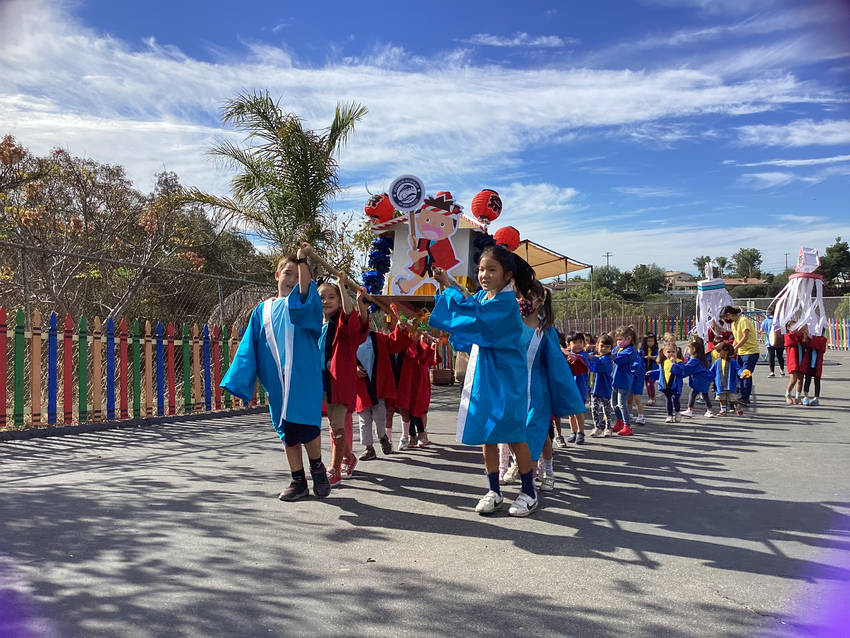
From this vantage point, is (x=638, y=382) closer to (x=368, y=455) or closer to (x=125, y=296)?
(x=368, y=455)

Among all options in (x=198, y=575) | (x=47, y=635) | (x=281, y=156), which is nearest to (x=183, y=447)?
(x=198, y=575)

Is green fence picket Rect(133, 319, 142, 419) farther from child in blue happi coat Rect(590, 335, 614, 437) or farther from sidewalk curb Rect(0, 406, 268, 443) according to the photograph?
child in blue happi coat Rect(590, 335, 614, 437)

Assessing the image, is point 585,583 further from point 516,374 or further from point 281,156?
point 281,156

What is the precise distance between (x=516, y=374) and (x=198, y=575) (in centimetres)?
221

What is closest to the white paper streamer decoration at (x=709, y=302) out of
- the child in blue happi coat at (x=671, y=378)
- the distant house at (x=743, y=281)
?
the child in blue happi coat at (x=671, y=378)

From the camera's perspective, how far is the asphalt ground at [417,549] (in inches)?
113

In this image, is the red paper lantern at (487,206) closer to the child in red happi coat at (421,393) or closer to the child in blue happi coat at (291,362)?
the child in red happi coat at (421,393)

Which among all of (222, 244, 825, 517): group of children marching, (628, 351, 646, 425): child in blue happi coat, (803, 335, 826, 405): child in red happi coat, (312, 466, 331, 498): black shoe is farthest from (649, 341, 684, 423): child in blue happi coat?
(312, 466, 331, 498): black shoe

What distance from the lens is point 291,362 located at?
15.5ft

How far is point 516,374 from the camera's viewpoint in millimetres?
4488

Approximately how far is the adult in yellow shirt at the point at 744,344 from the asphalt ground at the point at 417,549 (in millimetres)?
4055

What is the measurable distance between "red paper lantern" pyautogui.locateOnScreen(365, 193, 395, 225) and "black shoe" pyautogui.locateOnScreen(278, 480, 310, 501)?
4810mm

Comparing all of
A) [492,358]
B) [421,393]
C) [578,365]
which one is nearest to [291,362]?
[492,358]

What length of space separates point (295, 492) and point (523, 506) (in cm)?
160
